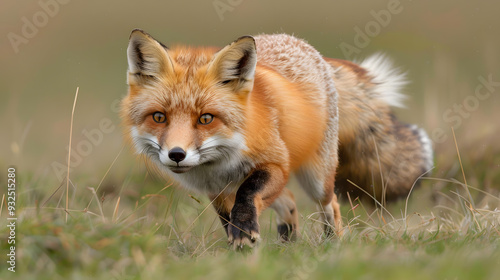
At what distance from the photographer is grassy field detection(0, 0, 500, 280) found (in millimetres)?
2734

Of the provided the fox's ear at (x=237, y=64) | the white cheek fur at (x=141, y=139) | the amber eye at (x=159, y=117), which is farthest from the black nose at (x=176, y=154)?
the fox's ear at (x=237, y=64)

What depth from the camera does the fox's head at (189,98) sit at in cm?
349

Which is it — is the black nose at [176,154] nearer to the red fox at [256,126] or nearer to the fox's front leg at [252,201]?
the red fox at [256,126]

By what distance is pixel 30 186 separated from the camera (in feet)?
15.9

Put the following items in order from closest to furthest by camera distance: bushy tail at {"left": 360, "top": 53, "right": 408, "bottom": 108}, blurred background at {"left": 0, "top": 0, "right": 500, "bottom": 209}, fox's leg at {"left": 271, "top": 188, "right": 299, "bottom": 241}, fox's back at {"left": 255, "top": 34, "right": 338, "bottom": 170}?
fox's back at {"left": 255, "top": 34, "right": 338, "bottom": 170}
fox's leg at {"left": 271, "top": 188, "right": 299, "bottom": 241}
bushy tail at {"left": 360, "top": 53, "right": 408, "bottom": 108}
blurred background at {"left": 0, "top": 0, "right": 500, "bottom": 209}

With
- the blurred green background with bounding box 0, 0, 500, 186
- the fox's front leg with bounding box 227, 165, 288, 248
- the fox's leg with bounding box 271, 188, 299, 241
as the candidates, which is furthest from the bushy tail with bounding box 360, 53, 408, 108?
the fox's front leg with bounding box 227, 165, 288, 248

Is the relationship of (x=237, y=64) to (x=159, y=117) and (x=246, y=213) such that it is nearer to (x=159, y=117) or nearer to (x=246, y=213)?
(x=159, y=117)

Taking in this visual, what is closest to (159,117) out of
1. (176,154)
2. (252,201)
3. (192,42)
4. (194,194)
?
(176,154)

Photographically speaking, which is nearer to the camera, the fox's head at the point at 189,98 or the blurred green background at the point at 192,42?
the fox's head at the point at 189,98

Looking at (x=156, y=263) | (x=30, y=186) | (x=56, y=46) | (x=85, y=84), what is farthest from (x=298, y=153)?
(x=56, y=46)

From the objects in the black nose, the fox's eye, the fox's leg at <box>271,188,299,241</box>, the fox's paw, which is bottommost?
the fox's leg at <box>271,188,299,241</box>

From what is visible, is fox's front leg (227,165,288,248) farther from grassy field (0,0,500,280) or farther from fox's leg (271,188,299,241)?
fox's leg (271,188,299,241)

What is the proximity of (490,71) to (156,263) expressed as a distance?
18.9 feet

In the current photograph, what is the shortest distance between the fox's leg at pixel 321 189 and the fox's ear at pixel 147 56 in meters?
1.61
